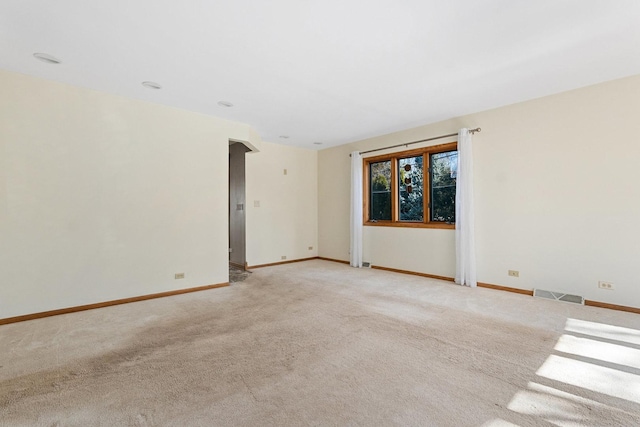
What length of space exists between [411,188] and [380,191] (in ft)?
2.42

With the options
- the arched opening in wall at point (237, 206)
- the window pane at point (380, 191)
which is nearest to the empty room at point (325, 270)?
the window pane at point (380, 191)

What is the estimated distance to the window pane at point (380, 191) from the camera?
593 cm

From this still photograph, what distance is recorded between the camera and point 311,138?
6047mm

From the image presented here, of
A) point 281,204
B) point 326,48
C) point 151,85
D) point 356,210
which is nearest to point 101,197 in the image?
point 151,85

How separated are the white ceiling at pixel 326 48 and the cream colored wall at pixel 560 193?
1.20ft

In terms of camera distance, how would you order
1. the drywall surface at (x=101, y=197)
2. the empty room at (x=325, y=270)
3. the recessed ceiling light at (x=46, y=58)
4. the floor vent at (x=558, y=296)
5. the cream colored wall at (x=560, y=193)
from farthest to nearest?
the floor vent at (x=558, y=296) < the cream colored wall at (x=560, y=193) < the drywall surface at (x=101, y=197) < the recessed ceiling light at (x=46, y=58) < the empty room at (x=325, y=270)

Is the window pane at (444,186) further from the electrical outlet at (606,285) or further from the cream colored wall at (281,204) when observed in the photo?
the cream colored wall at (281,204)

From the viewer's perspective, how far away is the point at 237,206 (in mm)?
6367

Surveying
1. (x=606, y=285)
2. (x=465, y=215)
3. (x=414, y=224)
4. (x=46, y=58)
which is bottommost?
(x=606, y=285)

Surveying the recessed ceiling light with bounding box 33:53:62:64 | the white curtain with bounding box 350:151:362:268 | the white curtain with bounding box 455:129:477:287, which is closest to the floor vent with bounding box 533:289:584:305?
the white curtain with bounding box 455:129:477:287

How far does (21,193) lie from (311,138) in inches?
171

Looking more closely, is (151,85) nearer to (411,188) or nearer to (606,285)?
(411,188)

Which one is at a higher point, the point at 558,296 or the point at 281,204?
the point at 281,204

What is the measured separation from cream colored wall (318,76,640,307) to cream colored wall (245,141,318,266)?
9.79ft
